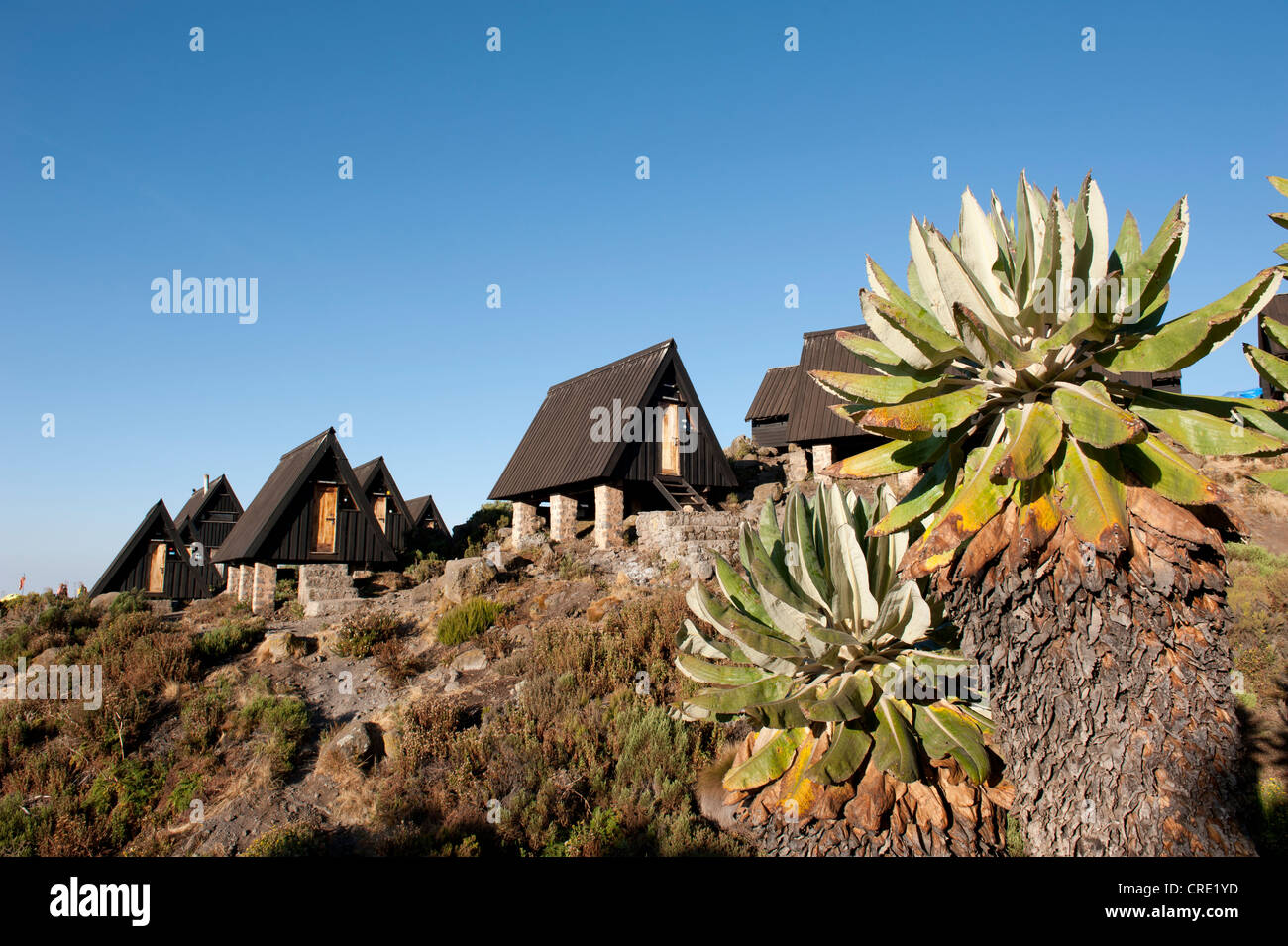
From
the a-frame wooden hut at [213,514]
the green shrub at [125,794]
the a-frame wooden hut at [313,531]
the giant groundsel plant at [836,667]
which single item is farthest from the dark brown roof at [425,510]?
the giant groundsel plant at [836,667]

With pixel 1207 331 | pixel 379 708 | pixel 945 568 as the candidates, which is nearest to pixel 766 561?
pixel 945 568

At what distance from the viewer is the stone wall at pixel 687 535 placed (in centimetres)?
1702

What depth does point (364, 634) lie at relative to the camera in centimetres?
1479

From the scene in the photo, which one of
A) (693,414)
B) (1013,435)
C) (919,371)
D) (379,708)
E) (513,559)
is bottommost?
(379,708)

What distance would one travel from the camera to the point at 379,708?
11.8m

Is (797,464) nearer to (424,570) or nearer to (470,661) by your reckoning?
(424,570)

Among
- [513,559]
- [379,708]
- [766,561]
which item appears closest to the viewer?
[766,561]

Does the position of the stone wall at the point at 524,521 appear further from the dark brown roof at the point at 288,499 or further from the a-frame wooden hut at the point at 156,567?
the a-frame wooden hut at the point at 156,567

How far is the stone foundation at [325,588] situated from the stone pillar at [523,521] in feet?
18.0

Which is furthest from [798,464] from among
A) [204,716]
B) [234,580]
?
[234,580]

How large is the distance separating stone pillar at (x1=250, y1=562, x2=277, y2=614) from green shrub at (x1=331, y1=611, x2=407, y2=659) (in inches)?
277

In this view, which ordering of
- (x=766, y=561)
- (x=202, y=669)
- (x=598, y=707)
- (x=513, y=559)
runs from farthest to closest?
(x=513, y=559), (x=202, y=669), (x=598, y=707), (x=766, y=561)

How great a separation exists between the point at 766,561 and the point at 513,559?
15.1 m
